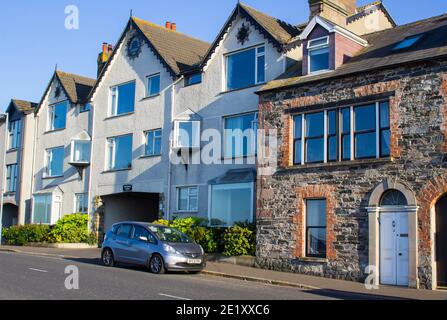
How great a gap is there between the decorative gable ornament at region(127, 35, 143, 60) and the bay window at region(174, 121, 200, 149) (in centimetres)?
612

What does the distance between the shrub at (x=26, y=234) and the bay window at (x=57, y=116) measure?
648cm

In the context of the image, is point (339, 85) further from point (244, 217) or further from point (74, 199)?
point (74, 199)

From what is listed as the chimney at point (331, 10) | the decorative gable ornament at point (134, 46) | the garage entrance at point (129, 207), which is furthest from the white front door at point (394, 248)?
the decorative gable ornament at point (134, 46)

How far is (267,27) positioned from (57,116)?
58.7ft

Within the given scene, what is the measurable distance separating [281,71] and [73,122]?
16.4 meters

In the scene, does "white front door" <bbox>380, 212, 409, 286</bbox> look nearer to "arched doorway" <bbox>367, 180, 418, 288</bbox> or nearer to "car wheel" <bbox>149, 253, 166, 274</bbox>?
"arched doorway" <bbox>367, 180, 418, 288</bbox>

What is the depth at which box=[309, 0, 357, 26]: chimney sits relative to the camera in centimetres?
2389

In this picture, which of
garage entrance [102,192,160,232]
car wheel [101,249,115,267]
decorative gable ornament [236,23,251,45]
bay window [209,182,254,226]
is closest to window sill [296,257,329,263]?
bay window [209,182,254,226]

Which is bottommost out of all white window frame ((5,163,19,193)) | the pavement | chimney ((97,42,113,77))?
the pavement

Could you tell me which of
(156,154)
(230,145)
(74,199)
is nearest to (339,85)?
(230,145)

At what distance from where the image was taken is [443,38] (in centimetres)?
1911

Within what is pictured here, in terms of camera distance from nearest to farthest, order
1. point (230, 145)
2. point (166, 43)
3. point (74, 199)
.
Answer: point (230, 145), point (166, 43), point (74, 199)

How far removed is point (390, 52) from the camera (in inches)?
785

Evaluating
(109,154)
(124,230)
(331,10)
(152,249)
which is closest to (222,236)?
(124,230)
